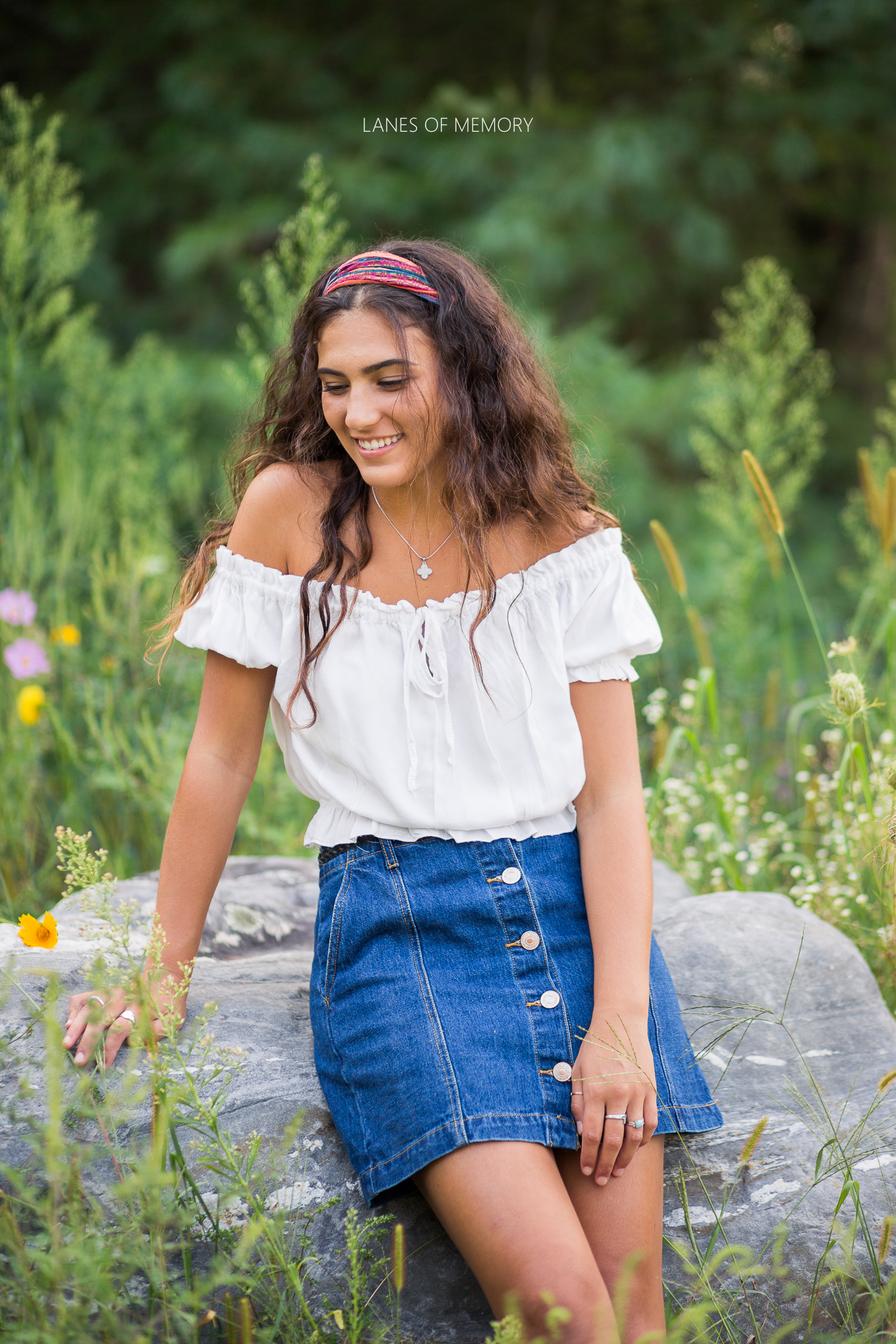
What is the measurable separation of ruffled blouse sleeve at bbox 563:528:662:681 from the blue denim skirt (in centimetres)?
26

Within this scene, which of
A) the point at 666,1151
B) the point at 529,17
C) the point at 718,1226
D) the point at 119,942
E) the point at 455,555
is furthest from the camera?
the point at 529,17

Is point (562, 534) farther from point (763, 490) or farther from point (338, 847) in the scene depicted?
point (338, 847)

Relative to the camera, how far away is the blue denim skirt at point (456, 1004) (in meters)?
1.28

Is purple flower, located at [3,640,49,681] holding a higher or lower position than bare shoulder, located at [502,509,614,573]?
lower

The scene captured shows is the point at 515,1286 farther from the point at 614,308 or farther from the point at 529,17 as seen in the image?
the point at 529,17

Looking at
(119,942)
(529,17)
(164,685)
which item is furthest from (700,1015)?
(529,17)

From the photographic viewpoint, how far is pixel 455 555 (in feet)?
5.30

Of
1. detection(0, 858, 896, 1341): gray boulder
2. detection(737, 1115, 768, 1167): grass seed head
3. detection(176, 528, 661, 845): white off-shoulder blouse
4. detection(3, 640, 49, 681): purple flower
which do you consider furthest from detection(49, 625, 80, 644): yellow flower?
detection(737, 1115, 768, 1167): grass seed head

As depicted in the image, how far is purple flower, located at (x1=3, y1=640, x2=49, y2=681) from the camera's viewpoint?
2426mm

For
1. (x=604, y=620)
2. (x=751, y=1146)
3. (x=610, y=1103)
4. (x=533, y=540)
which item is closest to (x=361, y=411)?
(x=533, y=540)

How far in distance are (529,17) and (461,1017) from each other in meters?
6.07

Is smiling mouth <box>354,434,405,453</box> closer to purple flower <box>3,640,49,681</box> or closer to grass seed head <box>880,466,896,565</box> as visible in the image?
grass seed head <box>880,466,896,565</box>

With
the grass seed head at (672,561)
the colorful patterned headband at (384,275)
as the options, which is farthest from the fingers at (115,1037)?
the grass seed head at (672,561)

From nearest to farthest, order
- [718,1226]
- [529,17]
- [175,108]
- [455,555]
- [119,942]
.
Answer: [119,942] < [718,1226] < [455,555] < [175,108] < [529,17]
